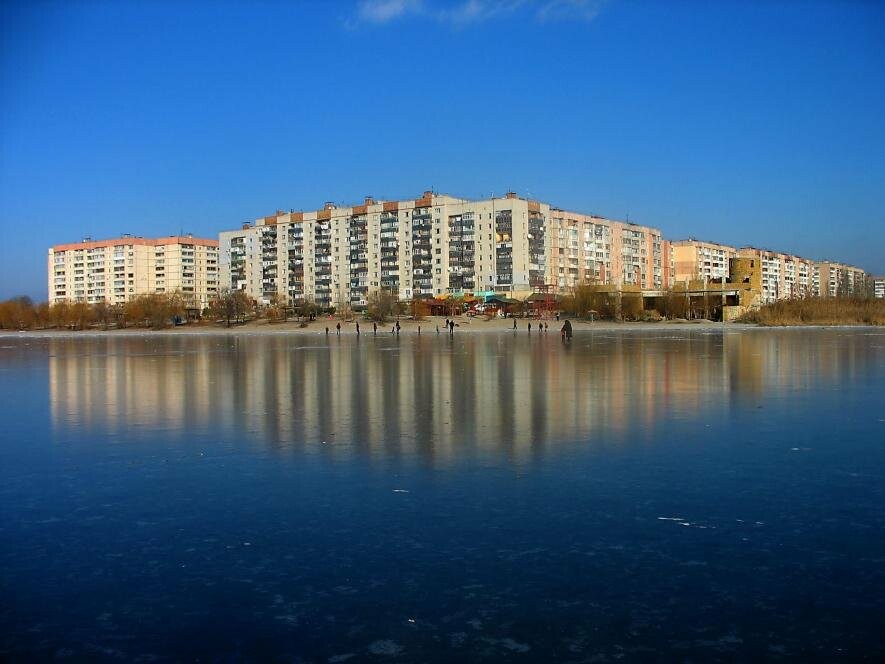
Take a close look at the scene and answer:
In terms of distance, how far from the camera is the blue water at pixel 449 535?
155 inches

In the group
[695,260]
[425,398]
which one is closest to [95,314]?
[695,260]

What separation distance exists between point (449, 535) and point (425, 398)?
852 centimetres

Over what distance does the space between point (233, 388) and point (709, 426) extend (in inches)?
408

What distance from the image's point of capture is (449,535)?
5.50m

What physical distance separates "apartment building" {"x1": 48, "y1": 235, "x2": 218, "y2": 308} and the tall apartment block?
45.9ft

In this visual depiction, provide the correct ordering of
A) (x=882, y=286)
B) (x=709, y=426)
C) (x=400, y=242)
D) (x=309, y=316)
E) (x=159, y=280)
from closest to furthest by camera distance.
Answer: (x=709, y=426)
(x=309, y=316)
(x=400, y=242)
(x=159, y=280)
(x=882, y=286)

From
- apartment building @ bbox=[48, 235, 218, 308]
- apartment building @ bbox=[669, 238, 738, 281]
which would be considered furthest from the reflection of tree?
apartment building @ bbox=[669, 238, 738, 281]

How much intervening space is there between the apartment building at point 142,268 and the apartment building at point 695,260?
79.6 meters

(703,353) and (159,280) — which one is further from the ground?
(159,280)

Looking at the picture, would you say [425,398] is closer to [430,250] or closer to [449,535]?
[449,535]

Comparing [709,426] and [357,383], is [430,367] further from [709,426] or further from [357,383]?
[709,426]

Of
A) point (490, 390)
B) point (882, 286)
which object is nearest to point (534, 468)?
point (490, 390)

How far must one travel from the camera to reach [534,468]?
7.71 meters

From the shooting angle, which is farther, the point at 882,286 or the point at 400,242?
the point at 882,286
